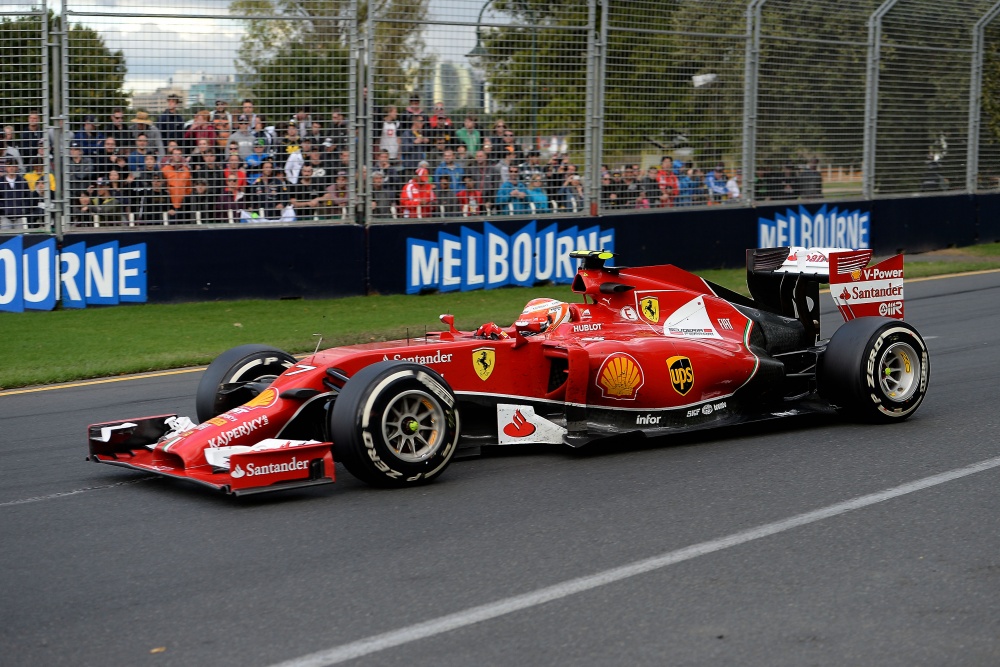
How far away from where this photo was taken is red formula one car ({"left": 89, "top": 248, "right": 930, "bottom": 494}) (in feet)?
20.0

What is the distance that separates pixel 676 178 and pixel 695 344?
10.1 metres

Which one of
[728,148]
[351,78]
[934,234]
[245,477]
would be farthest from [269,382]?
[934,234]

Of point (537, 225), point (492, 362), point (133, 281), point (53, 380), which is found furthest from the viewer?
point (537, 225)

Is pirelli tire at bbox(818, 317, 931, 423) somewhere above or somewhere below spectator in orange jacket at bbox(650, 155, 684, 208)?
below

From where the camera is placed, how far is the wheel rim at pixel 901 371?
25.7 feet

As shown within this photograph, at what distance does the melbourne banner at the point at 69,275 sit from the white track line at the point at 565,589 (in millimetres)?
9380

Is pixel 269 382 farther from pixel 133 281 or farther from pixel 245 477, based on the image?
pixel 133 281

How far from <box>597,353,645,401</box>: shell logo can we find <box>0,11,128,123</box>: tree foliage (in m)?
8.11

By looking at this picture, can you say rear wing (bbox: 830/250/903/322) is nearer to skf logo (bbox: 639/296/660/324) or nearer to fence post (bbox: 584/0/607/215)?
skf logo (bbox: 639/296/660/324)

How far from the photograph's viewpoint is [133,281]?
1309 cm

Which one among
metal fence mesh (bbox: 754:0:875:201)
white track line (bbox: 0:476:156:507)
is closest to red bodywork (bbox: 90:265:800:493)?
white track line (bbox: 0:476:156:507)

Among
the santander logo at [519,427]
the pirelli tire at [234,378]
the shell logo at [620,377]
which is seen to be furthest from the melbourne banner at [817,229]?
the pirelli tire at [234,378]

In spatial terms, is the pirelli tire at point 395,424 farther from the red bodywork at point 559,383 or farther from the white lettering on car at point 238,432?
the white lettering on car at point 238,432

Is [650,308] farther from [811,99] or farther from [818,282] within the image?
[811,99]
